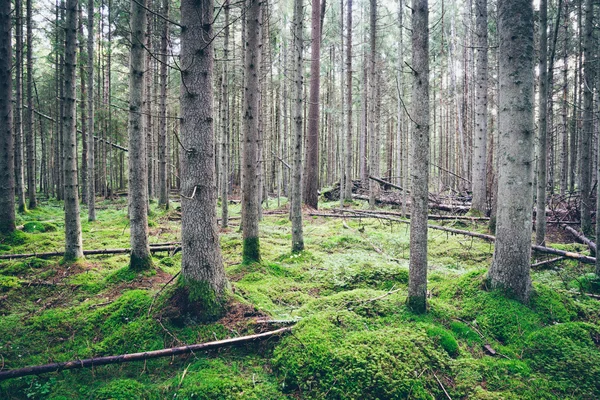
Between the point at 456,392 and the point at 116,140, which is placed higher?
the point at 116,140

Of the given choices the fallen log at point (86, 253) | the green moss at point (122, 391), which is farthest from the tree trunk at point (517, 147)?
the fallen log at point (86, 253)

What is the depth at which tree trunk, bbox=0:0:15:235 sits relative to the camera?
25.8 feet

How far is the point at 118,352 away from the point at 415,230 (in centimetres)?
372

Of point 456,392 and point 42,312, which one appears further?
point 42,312

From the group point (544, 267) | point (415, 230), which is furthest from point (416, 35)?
point (544, 267)

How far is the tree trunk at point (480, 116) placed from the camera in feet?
33.6

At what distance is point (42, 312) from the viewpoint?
4547 millimetres

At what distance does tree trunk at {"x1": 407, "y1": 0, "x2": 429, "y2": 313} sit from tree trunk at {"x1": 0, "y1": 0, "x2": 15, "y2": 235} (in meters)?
9.30

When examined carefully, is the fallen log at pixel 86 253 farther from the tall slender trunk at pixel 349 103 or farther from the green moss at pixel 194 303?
the tall slender trunk at pixel 349 103

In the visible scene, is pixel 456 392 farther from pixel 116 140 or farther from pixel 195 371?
pixel 116 140

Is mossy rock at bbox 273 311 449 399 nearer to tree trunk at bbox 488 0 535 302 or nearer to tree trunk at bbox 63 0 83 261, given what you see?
tree trunk at bbox 488 0 535 302

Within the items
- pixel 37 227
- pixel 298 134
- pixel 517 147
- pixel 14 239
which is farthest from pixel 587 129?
pixel 37 227

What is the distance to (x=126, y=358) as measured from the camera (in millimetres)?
3363

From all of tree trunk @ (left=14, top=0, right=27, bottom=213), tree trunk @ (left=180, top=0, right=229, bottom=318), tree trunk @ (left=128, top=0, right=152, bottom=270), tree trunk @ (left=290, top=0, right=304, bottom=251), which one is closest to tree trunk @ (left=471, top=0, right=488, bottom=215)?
tree trunk @ (left=290, top=0, right=304, bottom=251)
